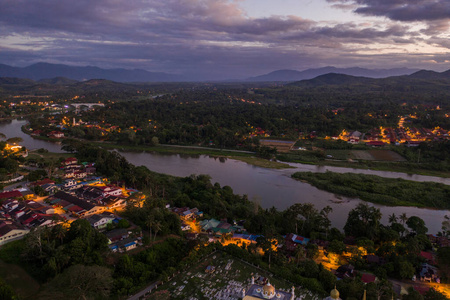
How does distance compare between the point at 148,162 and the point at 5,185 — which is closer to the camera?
the point at 5,185

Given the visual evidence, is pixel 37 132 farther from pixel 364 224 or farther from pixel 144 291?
pixel 364 224

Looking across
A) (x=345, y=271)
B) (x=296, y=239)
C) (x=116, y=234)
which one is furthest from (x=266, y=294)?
(x=116, y=234)

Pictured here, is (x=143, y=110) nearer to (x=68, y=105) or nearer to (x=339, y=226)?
(x=68, y=105)

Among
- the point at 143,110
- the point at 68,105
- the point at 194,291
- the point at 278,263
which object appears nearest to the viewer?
the point at 194,291

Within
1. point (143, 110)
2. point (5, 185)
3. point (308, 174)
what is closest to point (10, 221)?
point (5, 185)

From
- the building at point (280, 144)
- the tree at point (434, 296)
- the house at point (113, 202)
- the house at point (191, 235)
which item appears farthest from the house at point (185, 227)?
the building at point (280, 144)

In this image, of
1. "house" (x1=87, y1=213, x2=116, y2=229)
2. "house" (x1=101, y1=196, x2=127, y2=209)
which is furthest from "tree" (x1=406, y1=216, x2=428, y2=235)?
"house" (x1=101, y1=196, x2=127, y2=209)

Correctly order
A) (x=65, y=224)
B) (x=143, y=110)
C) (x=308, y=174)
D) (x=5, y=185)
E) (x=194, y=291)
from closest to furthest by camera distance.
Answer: (x=194, y=291) < (x=65, y=224) < (x=5, y=185) < (x=308, y=174) < (x=143, y=110)
